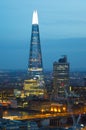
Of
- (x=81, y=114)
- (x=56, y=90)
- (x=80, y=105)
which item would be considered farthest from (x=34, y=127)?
(x=56, y=90)

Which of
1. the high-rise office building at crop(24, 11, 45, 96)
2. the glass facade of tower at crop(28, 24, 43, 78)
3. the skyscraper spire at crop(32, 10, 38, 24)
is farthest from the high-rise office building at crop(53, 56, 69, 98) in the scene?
the skyscraper spire at crop(32, 10, 38, 24)

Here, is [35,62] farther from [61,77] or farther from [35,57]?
[61,77]

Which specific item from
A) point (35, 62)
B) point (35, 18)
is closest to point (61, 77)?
point (35, 62)

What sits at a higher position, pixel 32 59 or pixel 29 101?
pixel 32 59

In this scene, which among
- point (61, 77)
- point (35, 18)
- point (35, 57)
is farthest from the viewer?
point (35, 18)

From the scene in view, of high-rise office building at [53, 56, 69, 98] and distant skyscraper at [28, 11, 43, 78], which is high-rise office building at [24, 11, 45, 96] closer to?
distant skyscraper at [28, 11, 43, 78]

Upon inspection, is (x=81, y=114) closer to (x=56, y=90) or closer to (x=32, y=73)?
(x=56, y=90)

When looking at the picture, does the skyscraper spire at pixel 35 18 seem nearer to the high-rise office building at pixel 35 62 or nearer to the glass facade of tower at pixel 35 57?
the high-rise office building at pixel 35 62

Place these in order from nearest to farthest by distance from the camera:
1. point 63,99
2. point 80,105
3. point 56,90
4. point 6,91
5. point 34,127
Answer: point 34,127
point 80,105
point 63,99
point 56,90
point 6,91
